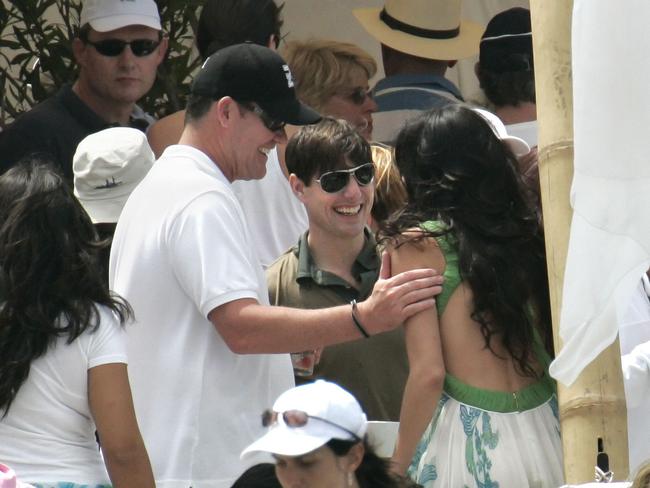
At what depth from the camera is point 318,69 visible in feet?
19.4

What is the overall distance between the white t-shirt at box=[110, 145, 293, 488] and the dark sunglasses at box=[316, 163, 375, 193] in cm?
62

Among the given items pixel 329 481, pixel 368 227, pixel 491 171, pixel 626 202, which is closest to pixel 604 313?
pixel 626 202

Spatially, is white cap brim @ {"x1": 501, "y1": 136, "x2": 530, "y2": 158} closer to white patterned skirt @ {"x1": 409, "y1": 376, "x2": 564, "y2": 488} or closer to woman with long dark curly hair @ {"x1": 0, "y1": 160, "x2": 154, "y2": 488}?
white patterned skirt @ {"x1": 409, "y1": 376, "x2": 564, "y2": 488}

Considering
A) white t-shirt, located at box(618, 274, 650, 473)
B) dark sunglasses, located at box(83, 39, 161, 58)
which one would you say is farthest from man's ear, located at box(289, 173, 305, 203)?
dark sunglasses, located at box(83, 39, 161, 58)

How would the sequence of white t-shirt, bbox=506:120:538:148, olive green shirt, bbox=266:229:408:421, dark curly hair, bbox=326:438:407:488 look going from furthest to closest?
white t-shirt, bbox=506:120:538:148 < olive green shirt, bbox=266:229:408:421 < dark curly hair, bbox=326:438:407:488

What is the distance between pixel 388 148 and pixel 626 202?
2.15 m

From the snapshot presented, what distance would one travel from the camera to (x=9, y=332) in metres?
3.83

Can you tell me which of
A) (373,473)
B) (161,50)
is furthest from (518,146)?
(161,50)

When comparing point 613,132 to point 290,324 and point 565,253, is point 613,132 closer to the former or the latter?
point 565,253

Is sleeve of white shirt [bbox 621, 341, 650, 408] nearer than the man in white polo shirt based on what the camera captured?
No

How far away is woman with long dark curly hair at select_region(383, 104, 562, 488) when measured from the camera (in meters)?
3.87

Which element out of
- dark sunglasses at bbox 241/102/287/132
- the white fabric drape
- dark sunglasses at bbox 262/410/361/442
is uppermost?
the white fabric drape

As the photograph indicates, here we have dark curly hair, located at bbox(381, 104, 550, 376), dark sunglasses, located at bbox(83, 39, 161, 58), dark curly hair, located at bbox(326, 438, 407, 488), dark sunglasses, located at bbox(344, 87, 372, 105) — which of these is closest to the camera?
dark curly hair, located at bbox(326, 438, 407, 488)

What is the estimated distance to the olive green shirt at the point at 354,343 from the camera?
472cm
